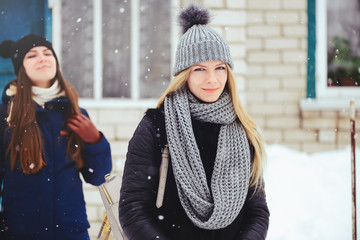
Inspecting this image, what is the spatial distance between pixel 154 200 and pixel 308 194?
10.3ft

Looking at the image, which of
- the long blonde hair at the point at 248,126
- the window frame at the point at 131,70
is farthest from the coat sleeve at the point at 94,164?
the window frame at the point at 131,70

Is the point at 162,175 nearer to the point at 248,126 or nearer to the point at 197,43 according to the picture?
the point at 248,126

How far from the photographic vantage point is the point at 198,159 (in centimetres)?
192

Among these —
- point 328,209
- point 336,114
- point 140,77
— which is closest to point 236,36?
point 140,77

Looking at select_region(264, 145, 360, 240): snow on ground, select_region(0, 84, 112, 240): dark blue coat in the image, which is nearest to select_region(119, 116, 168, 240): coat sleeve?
select_region(0, 84, 112, 240): dark blue coat

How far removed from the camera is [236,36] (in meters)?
4.66

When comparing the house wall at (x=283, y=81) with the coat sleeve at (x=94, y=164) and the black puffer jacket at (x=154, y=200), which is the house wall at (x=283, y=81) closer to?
the coat sleeve at (x=94, y=164)

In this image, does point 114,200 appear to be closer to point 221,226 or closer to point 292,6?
point 221,226

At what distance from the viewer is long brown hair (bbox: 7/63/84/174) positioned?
2932 millimetres

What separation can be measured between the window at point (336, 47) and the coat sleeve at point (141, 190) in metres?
3.69

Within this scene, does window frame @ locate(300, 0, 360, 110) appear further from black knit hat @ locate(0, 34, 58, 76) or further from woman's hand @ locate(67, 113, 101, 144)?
black knit hat @ locate(0, 34, 58, 76)

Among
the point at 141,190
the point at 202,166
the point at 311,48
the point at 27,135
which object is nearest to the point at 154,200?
the point at 141,190

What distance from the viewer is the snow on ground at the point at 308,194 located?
4.12 meters

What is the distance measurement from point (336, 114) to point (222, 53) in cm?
342
